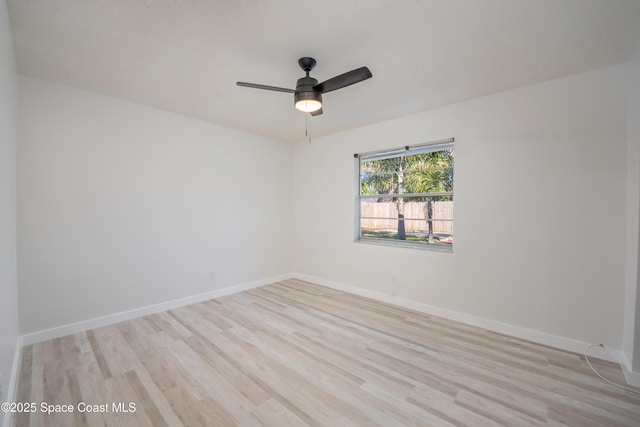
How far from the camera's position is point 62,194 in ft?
9.02

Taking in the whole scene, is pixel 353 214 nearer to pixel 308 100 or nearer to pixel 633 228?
pixel 308 100

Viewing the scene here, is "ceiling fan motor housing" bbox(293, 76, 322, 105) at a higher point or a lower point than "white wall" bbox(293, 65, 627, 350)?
higher

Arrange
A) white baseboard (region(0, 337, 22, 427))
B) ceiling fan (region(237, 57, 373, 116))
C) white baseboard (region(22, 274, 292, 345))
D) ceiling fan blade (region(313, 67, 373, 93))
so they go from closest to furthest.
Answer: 1. white baseboard (region(0, 337, 22, 427))
2. ceiling fan blade (region(313, 67, 373, 93))
3. ceiling fan (region(237, 57, 373, 116))
4. white baseboard (region(22, 274, 292, 345))

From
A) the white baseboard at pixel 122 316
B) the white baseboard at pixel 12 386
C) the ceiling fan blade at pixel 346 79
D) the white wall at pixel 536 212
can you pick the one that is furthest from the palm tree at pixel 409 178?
the white baseboard at pixel 12 386

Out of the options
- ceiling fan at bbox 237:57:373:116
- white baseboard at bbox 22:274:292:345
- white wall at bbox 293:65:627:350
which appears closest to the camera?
ceiling fan at bbox 237:57:373:116

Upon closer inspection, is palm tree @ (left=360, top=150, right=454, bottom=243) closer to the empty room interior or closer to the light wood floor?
the empty room interior

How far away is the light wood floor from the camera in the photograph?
1689 millimetres

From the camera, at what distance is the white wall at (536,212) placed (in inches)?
92.7

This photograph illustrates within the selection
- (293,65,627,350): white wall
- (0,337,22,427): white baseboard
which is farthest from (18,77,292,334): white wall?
(293,65,627,350): white wall

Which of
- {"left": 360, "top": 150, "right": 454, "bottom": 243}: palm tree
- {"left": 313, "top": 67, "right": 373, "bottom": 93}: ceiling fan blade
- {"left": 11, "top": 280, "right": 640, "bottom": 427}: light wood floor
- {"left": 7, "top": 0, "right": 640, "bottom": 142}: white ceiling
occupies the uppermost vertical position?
{"left": 7, "top": 0, "right": 640, "bottom": 142}: white ceiling

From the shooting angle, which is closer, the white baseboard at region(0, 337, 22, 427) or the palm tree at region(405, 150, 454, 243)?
the white baseboard at region(0, 337, 22, 427)

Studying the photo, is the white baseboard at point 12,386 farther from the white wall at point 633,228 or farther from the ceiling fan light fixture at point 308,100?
the white wall at point 633,228

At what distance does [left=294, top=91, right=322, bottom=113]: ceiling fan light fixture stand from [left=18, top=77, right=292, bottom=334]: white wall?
2.17 metres

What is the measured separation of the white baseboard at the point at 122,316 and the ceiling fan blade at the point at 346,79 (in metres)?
3.24
